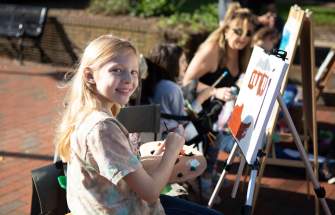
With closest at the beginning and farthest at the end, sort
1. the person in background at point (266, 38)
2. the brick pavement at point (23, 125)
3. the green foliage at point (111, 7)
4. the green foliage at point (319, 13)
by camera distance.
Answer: the brick pavement at point (23, 125) → the person in background at point (266, 38) → the green foliage at point (111, 7) → the green foliage at point (319, 13)

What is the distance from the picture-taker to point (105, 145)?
188 centimetres

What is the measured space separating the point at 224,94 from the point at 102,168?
2290 millimetres

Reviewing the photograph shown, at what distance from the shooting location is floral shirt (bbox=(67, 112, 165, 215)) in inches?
74.0

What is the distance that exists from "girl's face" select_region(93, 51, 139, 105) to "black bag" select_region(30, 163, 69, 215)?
0.68 metres

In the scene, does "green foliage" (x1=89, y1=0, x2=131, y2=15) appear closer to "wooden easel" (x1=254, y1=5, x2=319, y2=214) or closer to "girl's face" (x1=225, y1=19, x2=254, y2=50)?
"girl's face" (x1=225, y1=19, x2=254, y2=50)

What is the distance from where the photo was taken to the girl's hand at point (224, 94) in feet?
13.1

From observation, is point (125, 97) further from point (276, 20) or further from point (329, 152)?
point (276, 20)

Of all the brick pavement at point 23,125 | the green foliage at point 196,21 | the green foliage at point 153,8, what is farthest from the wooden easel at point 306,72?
the green foliage at point 153,8

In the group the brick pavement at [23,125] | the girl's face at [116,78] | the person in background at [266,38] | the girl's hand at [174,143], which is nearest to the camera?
the girl's face at [116,78]

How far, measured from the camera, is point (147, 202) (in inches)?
81.0

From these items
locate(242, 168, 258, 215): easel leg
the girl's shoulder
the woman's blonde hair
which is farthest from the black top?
the girl's shoulder

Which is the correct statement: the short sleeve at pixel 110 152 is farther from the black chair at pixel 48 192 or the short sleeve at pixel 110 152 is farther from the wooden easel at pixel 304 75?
the wooden easel at pixel 304 75

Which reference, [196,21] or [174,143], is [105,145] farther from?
[196,21]

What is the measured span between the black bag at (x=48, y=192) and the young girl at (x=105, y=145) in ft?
1.26
